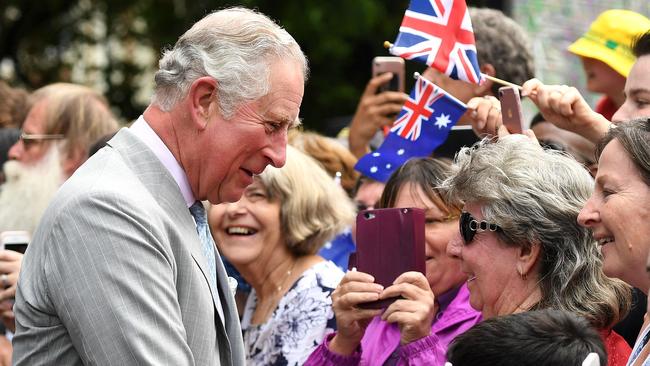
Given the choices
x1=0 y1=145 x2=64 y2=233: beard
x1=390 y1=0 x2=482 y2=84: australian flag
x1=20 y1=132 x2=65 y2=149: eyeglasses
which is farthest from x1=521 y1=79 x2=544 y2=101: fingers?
x1=20 y1=132 x2=65 y2=149: eyeglasses

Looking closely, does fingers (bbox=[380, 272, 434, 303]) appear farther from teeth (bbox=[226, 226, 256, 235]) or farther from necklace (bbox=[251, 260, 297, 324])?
teeth (bbox=[226, 226, 256, 235])

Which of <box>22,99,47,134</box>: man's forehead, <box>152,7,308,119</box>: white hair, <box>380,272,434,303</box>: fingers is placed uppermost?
<box>152,7,308,119</box>: white hair

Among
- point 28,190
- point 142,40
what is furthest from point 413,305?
point 142,40

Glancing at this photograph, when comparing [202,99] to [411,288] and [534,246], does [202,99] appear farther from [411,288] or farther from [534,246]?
[534,246]

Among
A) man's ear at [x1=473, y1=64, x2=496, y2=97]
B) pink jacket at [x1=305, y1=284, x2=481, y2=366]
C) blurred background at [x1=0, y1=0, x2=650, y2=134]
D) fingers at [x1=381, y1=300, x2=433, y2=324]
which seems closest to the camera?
fingers at [x1=381, y1=300, x2=433, y2=324]

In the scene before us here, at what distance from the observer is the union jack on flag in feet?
15.1

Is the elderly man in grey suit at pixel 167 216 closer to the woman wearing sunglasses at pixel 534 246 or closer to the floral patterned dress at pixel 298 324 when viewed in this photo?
the woman wearing sunglasses at pixel 534 246

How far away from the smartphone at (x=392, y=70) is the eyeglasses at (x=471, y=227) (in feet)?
7.47

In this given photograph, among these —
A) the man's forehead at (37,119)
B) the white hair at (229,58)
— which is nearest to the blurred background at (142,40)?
the man's forehead at (37,119)

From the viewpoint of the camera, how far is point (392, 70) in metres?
5.96

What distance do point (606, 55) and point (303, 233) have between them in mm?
1695

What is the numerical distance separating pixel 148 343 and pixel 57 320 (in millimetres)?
272

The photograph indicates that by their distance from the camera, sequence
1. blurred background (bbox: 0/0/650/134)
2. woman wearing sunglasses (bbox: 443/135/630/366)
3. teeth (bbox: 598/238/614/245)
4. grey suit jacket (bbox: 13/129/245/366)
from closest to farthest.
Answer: grey suit jacket (bbox: 13/129/245/366), teeth (bbox: 598/238/614/245), woman wearing sunglasses (bbox: 443/135/630/366), blurred background (bbox: 0/0/650/134)

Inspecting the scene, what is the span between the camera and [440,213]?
4387 mm
